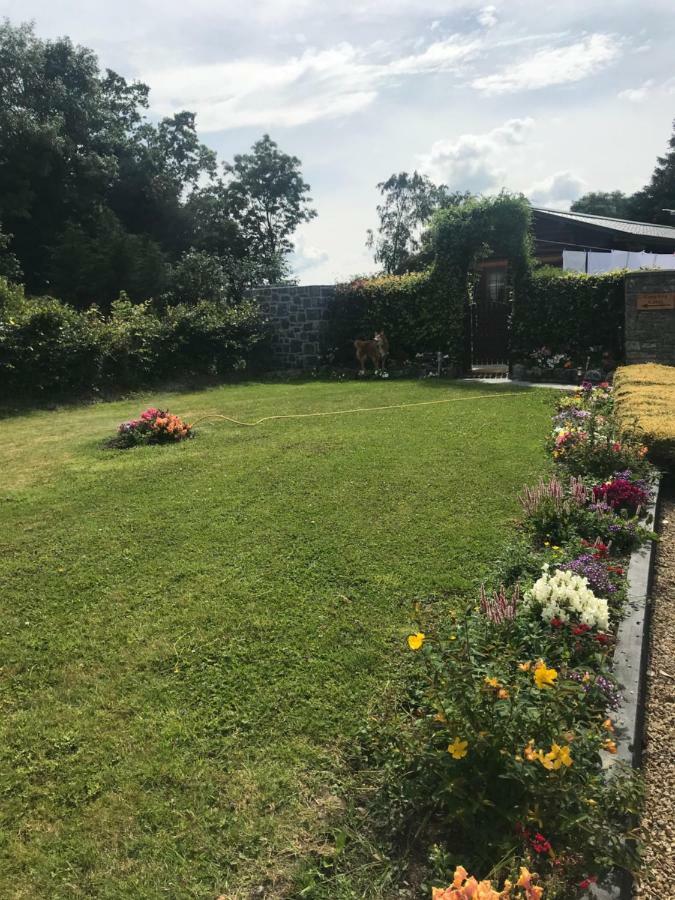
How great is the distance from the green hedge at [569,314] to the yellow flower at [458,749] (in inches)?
419

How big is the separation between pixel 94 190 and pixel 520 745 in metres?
25.4

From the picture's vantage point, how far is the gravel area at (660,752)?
72.3 inches

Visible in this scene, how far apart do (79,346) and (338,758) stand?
10.3 meters

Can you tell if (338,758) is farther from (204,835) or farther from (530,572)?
(530,572)

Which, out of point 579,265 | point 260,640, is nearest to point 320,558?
point 260,640

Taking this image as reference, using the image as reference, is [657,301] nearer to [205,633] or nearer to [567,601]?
[567,601]

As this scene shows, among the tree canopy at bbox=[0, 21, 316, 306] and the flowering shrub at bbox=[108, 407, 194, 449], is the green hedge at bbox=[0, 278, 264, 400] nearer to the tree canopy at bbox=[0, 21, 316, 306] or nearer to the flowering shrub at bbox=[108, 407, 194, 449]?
the flowering shrub at bbox=[108, 407, 194, 449]

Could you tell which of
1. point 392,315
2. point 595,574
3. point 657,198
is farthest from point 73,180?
point 657,198

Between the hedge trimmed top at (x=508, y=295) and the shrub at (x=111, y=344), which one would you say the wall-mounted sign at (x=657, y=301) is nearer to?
the hedge trimmed top at (x=508, y=295)

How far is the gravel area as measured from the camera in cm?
184

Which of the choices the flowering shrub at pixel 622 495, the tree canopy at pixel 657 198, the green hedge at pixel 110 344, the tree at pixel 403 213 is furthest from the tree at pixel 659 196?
the flowering shrub at pixel 622 495

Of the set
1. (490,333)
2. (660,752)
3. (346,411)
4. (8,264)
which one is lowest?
(660,752)

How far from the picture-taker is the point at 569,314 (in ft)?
36.9

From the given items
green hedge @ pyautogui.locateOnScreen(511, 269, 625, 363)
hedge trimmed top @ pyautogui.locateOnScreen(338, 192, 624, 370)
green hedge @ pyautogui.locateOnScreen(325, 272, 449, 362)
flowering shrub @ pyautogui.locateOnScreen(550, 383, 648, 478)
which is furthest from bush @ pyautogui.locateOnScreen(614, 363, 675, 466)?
green hedge @ pyautogui.locateOnScreen(325, 272, 449, 362)
